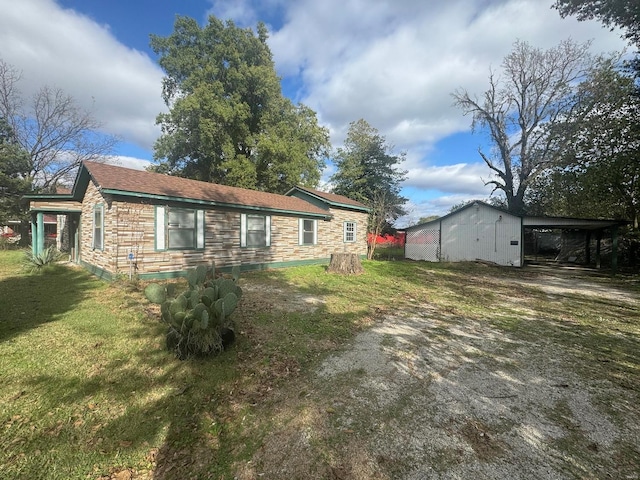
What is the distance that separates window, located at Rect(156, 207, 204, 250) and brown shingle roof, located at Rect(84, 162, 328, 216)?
1.91 ft

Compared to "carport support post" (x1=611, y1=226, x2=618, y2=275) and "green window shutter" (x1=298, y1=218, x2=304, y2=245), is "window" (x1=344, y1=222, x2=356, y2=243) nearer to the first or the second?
Answer: "green window shutter" (x1=298, y1=218, x2=304, y2=245)

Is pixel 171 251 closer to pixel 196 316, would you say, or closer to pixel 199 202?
pixel 199 202

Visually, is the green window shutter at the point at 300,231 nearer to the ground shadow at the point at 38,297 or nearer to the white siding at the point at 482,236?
the ground shadow at the point at 38,297

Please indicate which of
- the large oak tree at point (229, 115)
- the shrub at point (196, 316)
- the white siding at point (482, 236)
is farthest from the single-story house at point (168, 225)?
the large oak tree at point (229, 115)

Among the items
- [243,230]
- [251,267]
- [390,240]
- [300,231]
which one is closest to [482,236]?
[300,231]

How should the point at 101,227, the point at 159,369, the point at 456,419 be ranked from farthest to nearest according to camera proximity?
the point at 101,227
the point at 159,369
the point at 456,419

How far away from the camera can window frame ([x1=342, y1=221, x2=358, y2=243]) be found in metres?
16.5

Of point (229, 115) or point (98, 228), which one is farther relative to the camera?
point (229, 115)

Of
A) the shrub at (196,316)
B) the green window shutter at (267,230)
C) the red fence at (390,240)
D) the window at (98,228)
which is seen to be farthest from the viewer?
the red fence at (390,240)

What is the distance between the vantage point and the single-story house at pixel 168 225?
8.30m

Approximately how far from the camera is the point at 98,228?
9.14m

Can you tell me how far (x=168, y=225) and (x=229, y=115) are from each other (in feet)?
47.2

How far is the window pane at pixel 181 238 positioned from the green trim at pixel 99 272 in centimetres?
182

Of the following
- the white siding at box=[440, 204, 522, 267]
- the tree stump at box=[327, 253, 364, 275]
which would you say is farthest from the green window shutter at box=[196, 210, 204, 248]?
the white siding at box=[440, 204, 522, 267]
